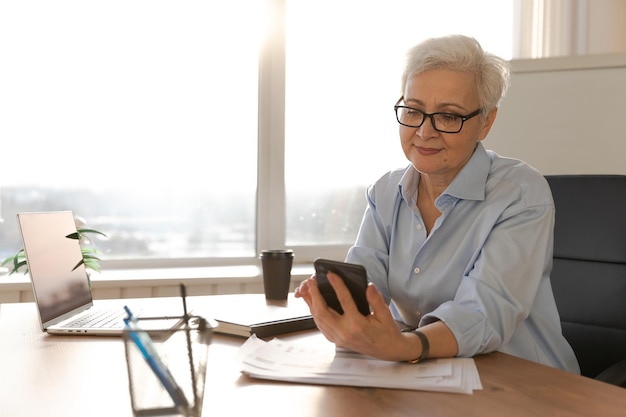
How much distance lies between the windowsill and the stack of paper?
1562mm

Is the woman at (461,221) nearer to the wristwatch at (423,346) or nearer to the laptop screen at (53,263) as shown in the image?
the wristwatch at (423,346)

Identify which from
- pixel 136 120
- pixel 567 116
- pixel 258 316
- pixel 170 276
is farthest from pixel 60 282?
pixel 567 116

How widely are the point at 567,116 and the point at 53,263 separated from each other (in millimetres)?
1718

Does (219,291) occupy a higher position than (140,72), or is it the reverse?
(140,72)

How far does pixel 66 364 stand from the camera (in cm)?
117

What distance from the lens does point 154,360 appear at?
0.76 metres

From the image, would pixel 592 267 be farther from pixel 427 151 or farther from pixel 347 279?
pixel 347 279

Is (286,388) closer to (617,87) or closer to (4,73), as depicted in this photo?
(617,87)

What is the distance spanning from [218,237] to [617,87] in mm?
1637

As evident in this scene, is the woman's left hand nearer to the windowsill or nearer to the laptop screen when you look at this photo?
the laptop screen

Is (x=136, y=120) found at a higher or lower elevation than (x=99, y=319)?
higher

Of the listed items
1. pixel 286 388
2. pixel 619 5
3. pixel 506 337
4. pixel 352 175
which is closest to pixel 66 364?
pixel 286 388

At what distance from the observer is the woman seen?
55.1 inches

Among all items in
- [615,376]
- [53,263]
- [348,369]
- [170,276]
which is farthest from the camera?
[170,276]
